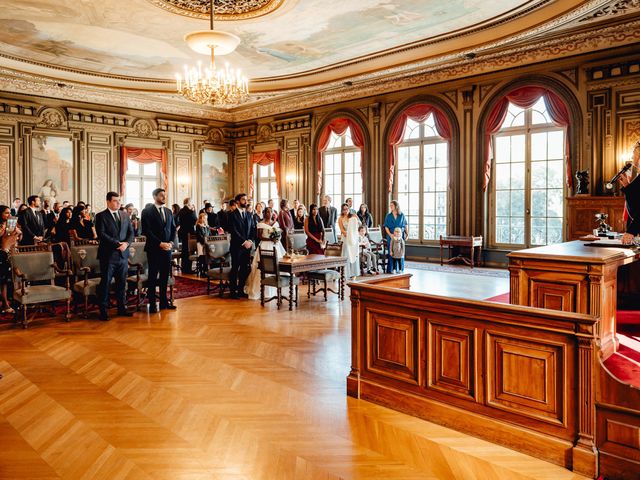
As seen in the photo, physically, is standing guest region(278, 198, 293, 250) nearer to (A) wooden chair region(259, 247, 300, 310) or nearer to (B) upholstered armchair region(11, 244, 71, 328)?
(A) wooden chair region(259, 247, 300, 310)

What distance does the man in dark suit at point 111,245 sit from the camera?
6483mm

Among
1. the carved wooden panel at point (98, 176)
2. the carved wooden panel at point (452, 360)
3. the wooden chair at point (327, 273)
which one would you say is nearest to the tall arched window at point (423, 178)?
the wooden chair at point (327, 273)

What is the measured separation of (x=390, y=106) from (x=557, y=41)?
4.14 metres

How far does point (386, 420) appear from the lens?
3.52 m

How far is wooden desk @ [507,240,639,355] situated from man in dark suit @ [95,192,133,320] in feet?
15.8

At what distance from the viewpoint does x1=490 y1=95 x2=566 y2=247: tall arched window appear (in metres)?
10.3

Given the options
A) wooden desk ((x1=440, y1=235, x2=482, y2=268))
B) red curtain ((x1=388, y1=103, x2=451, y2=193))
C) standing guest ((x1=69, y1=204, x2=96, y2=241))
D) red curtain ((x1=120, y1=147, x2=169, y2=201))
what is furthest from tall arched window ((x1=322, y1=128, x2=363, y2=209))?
standing guest ((x1=69, y1=204, x2=96, y2=241))

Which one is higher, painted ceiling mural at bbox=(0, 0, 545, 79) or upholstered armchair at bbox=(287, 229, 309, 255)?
painted ceiling mural at bbox=(0, 0, 545, 79)

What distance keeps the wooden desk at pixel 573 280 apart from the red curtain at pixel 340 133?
930 cm

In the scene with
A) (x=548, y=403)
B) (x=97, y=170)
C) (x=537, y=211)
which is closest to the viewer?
(x=548, y=403)

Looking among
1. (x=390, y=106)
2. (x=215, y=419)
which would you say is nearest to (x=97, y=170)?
(x=390, y=106)

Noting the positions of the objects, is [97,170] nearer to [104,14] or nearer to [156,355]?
[104,14]

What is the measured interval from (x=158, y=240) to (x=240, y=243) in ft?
4.61

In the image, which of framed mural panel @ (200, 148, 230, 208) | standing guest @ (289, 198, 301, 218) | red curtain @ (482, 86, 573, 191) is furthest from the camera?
framed mural panel @ (200, 148, 230, 208)
